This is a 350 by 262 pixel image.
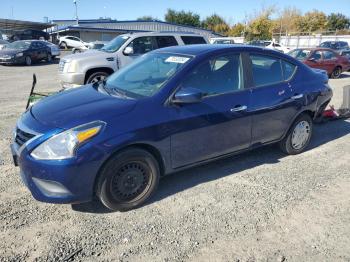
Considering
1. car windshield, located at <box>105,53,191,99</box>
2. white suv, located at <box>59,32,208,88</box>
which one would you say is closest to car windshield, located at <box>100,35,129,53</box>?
white suv, located at <box>59,32,208,88</box>

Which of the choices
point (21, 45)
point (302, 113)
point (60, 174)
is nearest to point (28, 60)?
point (21, 45)

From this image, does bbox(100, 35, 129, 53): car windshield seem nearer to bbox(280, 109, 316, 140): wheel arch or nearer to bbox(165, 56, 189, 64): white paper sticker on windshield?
bbox(165, 56, 189, 64): white paper sticker on windshield

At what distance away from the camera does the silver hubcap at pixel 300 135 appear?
17.7 ft

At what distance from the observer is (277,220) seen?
3668 millimetres

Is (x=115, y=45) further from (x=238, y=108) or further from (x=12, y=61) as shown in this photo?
(x=12, y=61)

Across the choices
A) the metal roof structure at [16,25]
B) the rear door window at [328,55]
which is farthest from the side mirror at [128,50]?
the metal roof structure at [16,25]

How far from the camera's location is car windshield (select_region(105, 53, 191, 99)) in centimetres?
404

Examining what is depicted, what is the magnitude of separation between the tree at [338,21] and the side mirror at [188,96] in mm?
88480

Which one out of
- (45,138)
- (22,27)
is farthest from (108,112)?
(22,27)

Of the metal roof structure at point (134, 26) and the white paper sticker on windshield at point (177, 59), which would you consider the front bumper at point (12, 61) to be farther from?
the metal roof structure at point (134, 26)

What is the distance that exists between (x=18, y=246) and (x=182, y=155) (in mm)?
1911

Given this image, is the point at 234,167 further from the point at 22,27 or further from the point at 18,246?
the point at 22,27

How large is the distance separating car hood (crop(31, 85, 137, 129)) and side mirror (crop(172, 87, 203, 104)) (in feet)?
1.55

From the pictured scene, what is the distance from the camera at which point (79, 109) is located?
145 inches
